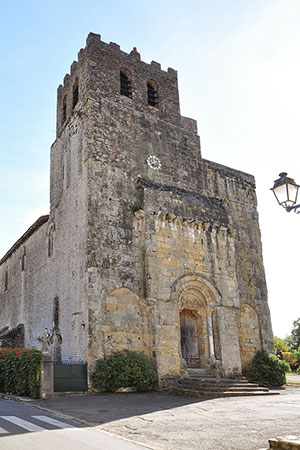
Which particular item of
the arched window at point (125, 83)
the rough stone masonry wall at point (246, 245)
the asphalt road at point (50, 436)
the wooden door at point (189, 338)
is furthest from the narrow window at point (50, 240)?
the asphalt road at point (50, 436)

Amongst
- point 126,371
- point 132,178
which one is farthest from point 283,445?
point 132,178

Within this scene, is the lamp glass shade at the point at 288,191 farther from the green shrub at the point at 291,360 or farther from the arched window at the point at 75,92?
the green shrub at the point at 291,360

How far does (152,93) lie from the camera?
2012 cm

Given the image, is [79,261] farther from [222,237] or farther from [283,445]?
[283,445]

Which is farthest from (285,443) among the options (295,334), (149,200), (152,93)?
(295,334)

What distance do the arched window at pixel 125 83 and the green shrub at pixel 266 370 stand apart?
12.3 metres

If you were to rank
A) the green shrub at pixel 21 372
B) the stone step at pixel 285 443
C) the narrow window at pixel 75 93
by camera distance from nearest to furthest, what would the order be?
the stone step at pixel 285 443, the green shrub at pixel 21 372, the narrow window at pixel 75 93

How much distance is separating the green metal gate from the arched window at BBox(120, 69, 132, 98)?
11487mm

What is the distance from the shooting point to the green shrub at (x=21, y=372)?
12.6 metres

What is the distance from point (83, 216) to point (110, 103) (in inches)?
200

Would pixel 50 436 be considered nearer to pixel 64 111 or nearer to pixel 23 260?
pixel 64 111

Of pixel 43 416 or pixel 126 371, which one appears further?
pixel 126 371

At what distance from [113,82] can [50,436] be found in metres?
14.9

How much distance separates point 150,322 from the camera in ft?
49.8
